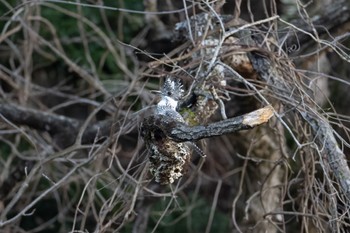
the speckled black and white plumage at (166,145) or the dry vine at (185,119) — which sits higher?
the speckled black and white plumage at (166,145)

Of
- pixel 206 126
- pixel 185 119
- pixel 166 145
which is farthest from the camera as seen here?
pixel 185 119

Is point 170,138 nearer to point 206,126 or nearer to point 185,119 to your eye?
point 206,126

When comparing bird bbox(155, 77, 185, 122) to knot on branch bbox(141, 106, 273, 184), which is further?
bird bbox(155, 77, 185, 122)

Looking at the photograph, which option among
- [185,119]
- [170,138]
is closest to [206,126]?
[170,138]

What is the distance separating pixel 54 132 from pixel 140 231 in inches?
20.6

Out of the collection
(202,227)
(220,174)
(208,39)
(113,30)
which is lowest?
(202,227)

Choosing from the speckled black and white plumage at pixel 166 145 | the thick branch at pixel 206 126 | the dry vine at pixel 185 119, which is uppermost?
the thick branch at pixel 206 126

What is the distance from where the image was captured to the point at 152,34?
3713mm

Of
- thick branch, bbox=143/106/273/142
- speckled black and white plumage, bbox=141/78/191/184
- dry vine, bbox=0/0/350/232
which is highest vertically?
thick branch, bbox=143/106/273/142

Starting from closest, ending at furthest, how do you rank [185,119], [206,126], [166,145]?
[206,126], [166,145], [185,119]

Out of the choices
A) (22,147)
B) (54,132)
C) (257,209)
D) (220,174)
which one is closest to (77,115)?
(22,147)

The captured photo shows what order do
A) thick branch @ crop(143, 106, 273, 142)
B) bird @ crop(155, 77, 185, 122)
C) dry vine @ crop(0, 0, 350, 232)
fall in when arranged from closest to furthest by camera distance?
thick branch @ crop(143, 106, 273, 142), bird @ crop(155, 77, 185, 122), dry vine @ crop(0, 0, 350, 232)

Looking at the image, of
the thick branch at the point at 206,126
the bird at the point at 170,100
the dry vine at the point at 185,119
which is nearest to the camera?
the thick branch at the point at 206,126

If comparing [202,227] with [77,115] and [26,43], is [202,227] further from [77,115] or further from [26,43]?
[26,43]
